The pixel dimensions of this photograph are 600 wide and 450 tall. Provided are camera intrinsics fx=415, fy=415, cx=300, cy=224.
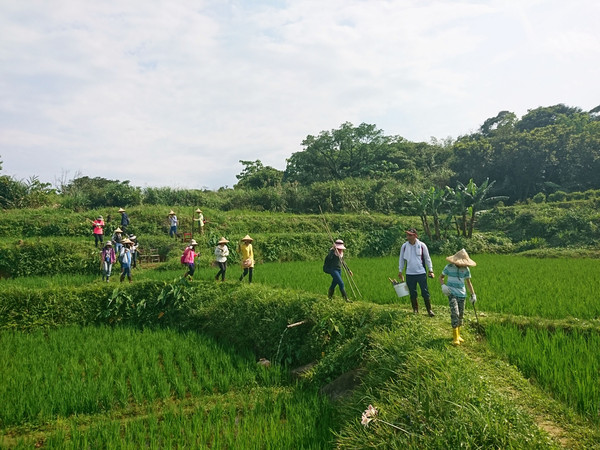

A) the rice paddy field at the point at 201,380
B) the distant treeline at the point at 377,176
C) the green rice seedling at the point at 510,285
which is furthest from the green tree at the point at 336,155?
the rice paddy field at the point at 201,380

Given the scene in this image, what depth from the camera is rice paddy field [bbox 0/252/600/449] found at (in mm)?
4355

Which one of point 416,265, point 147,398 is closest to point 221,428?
point 147,398

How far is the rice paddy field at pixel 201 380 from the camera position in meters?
4.36

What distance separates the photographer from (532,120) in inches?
1657

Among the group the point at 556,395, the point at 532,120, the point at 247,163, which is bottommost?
the point at 556,395

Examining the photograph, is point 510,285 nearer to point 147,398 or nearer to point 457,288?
point 457,288

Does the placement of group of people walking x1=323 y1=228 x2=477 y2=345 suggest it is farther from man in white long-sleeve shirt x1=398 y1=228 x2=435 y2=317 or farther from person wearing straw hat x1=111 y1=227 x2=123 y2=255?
person wearing straw hat x1=111 y1=227 x2=123 y2=255

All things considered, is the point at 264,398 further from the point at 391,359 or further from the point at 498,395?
the point at 498,395

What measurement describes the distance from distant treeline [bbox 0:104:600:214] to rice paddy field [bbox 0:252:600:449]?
1621 cm

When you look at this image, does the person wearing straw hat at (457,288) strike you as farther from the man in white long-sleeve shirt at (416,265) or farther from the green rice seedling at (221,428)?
the green rice seedling at (221,428)

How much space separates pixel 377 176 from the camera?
3216 centimetres

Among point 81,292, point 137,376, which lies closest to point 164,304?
point 81,292

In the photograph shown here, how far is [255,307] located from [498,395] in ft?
16.9

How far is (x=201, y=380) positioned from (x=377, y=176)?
27.8 meters
